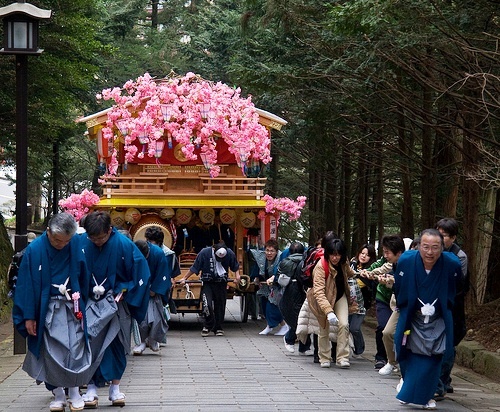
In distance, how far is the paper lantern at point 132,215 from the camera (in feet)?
64.0

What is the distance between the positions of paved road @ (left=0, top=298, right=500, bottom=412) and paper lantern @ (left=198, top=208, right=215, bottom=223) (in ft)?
13.8

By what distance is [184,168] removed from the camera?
20469mm

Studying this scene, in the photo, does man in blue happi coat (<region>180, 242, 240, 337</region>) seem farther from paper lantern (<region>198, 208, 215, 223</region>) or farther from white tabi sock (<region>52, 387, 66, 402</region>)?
white tabi sock (<region>52, 387, 66, 402</region>)

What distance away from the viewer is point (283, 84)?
1898 cm

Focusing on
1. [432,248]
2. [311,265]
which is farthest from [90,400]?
[311,265]

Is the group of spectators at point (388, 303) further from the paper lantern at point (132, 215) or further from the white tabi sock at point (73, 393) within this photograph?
the white tabi sock at point (73, 393)

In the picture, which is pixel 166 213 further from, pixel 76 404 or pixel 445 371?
pixel 76 404

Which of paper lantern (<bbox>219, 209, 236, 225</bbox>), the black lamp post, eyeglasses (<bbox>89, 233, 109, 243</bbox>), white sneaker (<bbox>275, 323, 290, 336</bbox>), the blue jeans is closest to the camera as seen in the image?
eyeglasses (<bbox>89, 233, 109, 243</bbox>)

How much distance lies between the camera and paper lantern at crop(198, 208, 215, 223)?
64.8 feet

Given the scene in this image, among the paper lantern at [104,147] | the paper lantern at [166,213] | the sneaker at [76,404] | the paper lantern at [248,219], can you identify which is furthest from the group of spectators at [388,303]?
the paper lantern at [104,147]

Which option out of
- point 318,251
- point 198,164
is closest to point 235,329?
point 198,164

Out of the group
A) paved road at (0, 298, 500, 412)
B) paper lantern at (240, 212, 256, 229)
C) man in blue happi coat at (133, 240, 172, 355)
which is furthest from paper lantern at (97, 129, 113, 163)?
man in blue happi coat at (133, 240, 172, 355)

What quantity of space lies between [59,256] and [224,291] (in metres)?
8.94

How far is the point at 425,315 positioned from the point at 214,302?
876 centimetres
